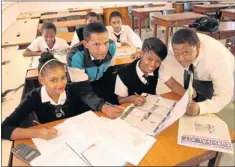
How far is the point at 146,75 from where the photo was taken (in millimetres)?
1192

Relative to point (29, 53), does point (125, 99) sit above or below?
below

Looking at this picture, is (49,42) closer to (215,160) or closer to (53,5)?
(215,160)

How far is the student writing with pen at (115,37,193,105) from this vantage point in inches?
42.9

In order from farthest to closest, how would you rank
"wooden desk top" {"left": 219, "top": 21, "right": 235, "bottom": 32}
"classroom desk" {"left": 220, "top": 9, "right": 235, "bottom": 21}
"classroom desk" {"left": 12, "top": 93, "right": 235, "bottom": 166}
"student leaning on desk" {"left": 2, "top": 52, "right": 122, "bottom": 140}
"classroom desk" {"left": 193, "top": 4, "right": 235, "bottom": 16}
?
"classroom desk" {"left": 193, "top": 4, "right": 235, "bottom": 16}, "classroom desk" {"left": 220, "top": 9, "right": 235, "bottom": 21}, "wooden desk top" {"left": 219, "top": 21, "right": 235, "bottom": 32}, "student leaning on desk" {"left": 2, "top": 52, "right": 122, "bottom": 140}, "classroom desk" {"left": 12, "top": 93, "right": 235, "bottom": 166}

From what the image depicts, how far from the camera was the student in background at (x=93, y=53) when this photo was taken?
1159 millimetres

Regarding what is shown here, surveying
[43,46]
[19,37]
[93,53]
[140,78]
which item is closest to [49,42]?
[43,46]

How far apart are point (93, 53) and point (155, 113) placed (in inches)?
21.1

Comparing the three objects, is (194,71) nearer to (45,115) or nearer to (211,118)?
(211,118)

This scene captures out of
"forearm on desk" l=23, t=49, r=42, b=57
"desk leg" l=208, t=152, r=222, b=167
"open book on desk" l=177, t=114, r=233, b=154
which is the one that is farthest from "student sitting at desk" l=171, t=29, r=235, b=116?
"forearm on desk" l=23, t=49, r=42, b=57

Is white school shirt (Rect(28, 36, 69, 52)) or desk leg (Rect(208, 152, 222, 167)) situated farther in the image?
white school shirt (Rect(28, 36, 69, 52))

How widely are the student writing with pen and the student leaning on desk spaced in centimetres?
19

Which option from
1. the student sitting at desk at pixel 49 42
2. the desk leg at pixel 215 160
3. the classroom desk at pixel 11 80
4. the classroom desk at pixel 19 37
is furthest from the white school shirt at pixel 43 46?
the desk leg at pixel 215 160

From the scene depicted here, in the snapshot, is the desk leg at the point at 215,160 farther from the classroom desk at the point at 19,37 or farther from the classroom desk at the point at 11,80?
the classroom desk at the point at 19,37

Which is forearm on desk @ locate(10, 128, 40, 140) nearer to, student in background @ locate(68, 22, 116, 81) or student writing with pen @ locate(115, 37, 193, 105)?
student writing with pen @ locate(115, 37, 193, 105)
